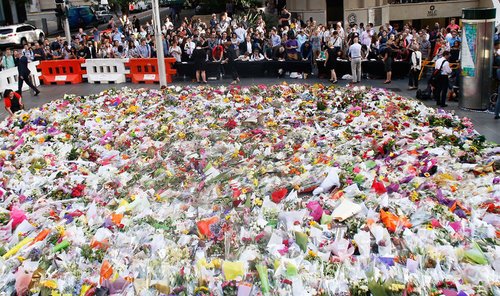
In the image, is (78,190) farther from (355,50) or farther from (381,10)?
(381,10)

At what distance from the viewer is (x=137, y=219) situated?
21.6 feet

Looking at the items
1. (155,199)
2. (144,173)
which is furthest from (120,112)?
(155,199)

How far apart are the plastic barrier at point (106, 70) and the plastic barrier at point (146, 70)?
0.35 m

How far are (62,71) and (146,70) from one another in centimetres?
355

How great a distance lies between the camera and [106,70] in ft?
65.1

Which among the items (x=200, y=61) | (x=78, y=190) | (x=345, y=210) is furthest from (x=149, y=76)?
(x=345, y=210)

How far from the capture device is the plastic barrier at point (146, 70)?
1869 cm

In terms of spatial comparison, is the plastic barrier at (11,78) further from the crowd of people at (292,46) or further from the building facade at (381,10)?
the building facade at (381,10)

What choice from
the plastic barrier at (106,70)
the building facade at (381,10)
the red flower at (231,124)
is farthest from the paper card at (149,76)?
the building facade at (381,10)

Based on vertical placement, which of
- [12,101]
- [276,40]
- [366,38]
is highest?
[276,40]

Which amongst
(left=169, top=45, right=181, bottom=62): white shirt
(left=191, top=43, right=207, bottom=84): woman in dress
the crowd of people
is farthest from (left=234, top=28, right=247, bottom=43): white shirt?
(left=169, top=45, right=181, bottom=62): white shirt

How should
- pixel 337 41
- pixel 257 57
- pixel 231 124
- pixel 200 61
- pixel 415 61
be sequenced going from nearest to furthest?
pixel 231 124 < pixel 415 61 < pixel 200 61 < pixel 337 41 < pixel 257 57

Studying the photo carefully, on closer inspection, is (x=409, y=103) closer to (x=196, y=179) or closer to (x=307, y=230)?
(x=196, y=179)

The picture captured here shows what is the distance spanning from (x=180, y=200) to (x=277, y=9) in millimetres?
24502
